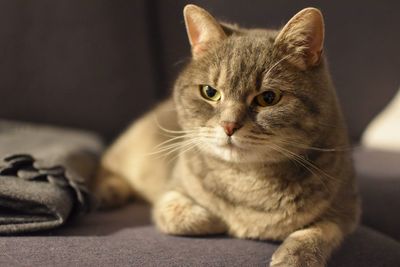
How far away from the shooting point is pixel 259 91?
1051mm

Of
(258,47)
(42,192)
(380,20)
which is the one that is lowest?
(42,192)

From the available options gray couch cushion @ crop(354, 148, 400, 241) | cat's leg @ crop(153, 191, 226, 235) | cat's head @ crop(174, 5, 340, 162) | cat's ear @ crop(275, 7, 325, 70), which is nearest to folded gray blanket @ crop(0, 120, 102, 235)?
cat's leg @ crop(153, 191, 226, 235)

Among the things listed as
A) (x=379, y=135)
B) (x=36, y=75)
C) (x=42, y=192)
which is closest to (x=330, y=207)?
(x=42, y=192)

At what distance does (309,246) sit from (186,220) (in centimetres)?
30

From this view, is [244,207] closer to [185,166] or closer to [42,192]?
[185,166]

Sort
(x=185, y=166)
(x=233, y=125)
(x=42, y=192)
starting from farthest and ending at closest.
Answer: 1. (x=185, y=166)
2. (x=42, y=192)
3. (x=233, y=125)

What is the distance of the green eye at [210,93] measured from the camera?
1100mm

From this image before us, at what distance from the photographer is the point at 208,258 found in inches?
41.0

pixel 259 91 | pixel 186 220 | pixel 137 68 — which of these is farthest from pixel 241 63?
pixel 137 68

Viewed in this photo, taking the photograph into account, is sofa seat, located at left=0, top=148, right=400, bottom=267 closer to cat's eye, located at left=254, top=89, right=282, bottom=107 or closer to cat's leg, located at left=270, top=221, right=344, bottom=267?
cat's leg, located at left=270, top=221, right=344, bottom=267

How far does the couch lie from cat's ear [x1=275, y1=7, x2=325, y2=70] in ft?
0.46

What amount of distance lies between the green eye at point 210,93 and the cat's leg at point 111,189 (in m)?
0.52

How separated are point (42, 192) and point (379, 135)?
1.35 meters

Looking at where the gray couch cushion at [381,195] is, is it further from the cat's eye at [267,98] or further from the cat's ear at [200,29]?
the cat's ear at [200,29]
